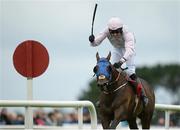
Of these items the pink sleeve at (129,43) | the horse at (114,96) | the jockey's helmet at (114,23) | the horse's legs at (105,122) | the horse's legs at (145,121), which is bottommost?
the horse's legs at (145,121)

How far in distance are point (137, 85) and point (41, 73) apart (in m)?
1.75

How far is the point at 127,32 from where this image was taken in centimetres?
1491

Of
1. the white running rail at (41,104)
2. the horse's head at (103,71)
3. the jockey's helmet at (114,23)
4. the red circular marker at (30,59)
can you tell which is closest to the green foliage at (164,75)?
the jockey's helmet at (114,23)

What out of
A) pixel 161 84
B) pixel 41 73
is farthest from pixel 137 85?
pixel 161 84

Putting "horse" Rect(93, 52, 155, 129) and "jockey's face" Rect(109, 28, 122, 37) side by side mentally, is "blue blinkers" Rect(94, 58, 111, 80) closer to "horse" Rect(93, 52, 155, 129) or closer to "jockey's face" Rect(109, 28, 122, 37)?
"horse" Rect(93, 52, 155, 129)

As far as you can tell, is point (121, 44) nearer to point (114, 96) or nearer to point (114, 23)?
point (114, 23)

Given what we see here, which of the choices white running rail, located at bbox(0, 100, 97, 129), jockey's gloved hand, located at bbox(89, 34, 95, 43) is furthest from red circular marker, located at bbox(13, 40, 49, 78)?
jockey's gloved hand, located at bbox(89, 34, 95, 43)

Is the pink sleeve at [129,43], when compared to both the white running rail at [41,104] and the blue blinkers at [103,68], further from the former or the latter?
the white running rail at [41,104]

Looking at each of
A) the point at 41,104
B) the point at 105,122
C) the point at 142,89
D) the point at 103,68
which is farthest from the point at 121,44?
the point at 41,104

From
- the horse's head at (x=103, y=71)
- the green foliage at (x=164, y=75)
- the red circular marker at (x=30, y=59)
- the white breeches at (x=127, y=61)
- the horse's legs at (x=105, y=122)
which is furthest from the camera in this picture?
the green foliage at (x=164, y=75)

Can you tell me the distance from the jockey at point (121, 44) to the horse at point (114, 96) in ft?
0.50

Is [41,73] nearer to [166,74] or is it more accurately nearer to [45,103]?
[45,103]

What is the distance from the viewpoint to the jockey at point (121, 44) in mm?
14688

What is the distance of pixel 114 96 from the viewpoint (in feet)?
47.8
